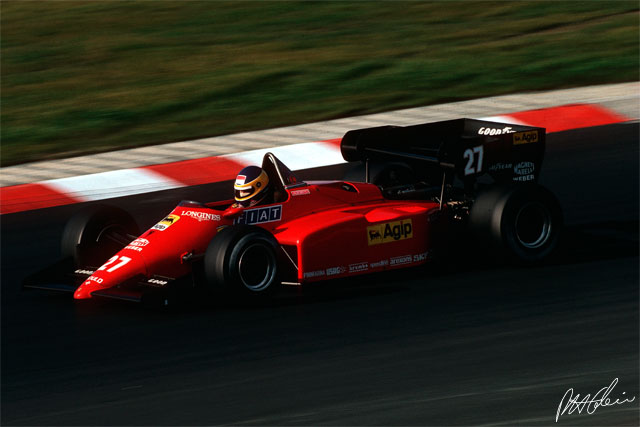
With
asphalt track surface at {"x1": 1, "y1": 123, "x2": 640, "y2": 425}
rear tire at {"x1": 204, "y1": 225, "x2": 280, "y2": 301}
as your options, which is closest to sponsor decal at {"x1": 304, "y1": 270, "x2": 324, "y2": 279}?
asphalt track surface at {"x1": 1, "y1": 123, "x2": 640, "y2": 425}

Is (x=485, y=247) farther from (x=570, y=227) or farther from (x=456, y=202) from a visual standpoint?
(x=570, y=227)

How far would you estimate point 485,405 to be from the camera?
539 centimetres

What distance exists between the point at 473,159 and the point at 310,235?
1.38 meters

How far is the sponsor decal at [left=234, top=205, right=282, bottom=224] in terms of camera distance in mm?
7133

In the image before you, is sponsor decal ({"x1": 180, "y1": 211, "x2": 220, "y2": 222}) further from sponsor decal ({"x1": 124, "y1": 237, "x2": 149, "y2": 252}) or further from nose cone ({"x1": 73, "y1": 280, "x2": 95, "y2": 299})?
nose cone ({"x1": 73, "y1": 280, "x2": 95, "y2": 299})

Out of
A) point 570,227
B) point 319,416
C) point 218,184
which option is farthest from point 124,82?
point 319,416

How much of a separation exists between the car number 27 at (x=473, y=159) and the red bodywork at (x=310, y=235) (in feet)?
1.15

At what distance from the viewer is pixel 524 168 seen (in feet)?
26.2

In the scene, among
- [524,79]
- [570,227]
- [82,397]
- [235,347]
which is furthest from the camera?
[524,79]

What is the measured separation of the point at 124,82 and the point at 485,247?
26.7 feet

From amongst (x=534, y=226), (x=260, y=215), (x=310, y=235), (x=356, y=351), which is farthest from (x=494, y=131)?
(x=356, y=351)

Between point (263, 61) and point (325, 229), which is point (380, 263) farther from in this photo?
point (263, 61)

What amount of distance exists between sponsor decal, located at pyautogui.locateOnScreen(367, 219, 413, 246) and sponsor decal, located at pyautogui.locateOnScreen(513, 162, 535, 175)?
3.46ft
